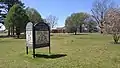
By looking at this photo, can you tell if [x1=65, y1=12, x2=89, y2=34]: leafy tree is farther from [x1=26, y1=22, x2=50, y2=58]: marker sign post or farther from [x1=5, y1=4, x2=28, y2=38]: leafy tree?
[x1=26, y1=22, x2=50, y2=58]: marker sign post

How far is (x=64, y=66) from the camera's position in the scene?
32.9 feet

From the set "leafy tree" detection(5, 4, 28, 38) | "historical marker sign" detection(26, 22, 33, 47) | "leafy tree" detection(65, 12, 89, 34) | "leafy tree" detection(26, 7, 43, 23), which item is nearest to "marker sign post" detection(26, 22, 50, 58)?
"historical marker sign" detection(26, 22, 33, 47)

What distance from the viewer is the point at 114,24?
30.1m

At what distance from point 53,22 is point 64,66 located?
9160cm

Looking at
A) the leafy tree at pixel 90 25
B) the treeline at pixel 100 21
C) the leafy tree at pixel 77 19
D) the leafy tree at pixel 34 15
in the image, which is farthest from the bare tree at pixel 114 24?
the leafy tree at pixel 90 25

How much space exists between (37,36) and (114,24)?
17.6m

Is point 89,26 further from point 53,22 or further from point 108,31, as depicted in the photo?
point 108,31

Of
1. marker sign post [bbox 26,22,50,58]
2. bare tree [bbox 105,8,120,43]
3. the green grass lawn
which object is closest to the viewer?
the green grass lawn

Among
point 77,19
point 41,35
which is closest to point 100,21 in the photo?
point 77,19

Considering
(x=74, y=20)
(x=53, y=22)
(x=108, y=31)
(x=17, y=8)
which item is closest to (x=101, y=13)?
(x=74, y=20)

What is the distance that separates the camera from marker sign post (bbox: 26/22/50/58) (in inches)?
571

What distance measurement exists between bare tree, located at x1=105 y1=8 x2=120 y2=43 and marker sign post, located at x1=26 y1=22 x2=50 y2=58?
1575cm

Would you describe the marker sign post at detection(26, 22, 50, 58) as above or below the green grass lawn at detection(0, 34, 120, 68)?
above

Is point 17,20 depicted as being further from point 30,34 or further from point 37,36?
point 30,34
